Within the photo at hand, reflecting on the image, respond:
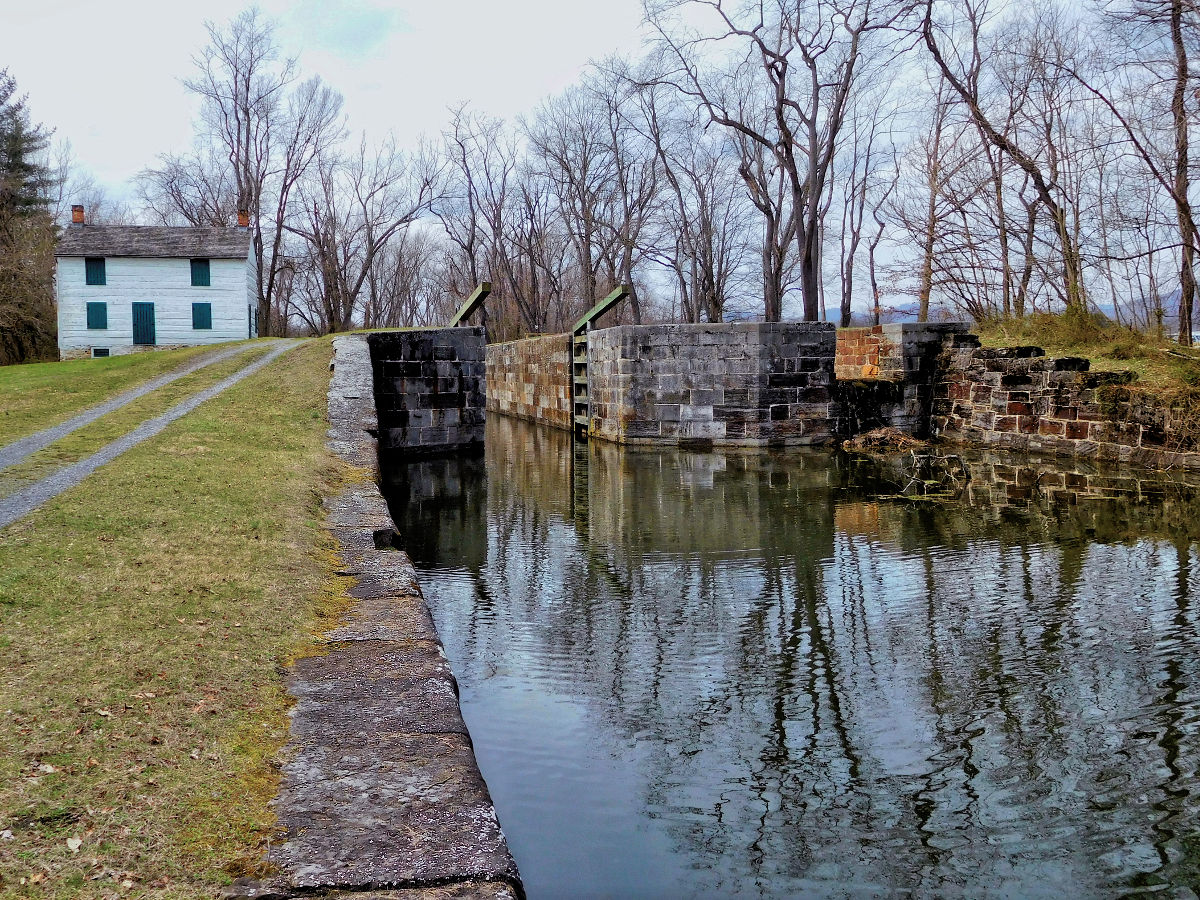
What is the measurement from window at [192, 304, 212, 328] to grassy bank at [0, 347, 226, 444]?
9.33 metres

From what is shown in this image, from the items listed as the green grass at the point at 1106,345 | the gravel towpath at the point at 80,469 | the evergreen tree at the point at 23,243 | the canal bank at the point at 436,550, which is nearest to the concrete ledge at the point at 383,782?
the canal bank at the point at 436,550

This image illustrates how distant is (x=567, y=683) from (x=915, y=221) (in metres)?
18.2

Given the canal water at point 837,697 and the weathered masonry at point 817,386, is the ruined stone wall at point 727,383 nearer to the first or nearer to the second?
the weathered masonry at point 817,386

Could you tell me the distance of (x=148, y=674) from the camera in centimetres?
314

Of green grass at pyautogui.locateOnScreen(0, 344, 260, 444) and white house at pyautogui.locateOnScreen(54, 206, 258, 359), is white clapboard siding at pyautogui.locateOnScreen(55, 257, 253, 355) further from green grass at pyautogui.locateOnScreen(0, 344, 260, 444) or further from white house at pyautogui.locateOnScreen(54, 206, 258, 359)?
green grass at pyautogui.locateOnScreen(0, 344, 260, 444)

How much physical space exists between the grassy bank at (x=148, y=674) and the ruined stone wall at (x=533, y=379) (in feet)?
41.3

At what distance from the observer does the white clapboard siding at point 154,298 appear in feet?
94.0

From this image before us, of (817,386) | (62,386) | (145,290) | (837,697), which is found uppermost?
(145,290)

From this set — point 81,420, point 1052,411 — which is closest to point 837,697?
point 81,420

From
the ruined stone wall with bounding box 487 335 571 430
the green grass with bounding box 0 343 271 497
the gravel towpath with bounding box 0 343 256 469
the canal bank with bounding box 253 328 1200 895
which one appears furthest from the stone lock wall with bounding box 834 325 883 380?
the gravel towpath with bounding box 0 343 256 469

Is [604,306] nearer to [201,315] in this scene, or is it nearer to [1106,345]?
[1106,345]

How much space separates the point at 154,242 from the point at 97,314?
2878mm

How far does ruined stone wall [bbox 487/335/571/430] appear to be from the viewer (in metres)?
19.0

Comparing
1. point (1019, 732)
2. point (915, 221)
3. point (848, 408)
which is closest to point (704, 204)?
point (915, 221)
